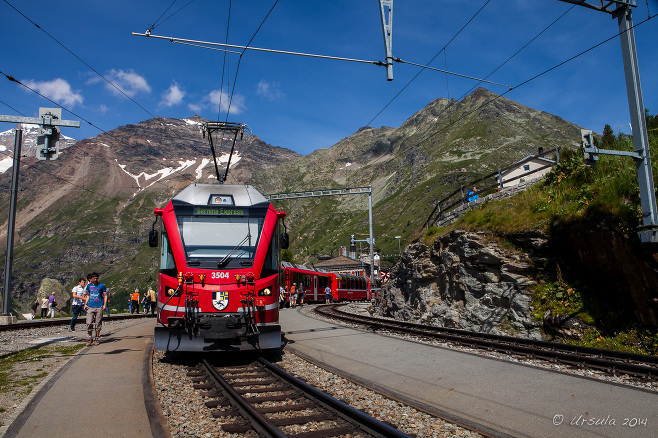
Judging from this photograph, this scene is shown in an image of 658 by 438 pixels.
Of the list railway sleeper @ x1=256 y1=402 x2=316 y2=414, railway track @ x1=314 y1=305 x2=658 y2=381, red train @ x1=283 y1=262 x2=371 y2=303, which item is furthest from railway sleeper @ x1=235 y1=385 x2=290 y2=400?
red train @ x1=283 y1=262 x2=371 y2=303

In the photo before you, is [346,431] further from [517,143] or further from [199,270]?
[517,143]

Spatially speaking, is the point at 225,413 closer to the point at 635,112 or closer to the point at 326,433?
the point at 326,433

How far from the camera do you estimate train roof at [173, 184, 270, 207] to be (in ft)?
31.9

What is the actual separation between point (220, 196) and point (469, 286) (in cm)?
886

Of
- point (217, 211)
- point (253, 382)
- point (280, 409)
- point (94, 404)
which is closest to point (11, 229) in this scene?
point (217, 211)

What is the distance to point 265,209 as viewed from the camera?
32.1 feet

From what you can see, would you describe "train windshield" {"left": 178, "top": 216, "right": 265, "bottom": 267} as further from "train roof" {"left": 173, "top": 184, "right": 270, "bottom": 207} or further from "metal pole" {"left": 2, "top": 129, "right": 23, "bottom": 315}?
"metal pole" {"left": 2, "top": 129, "right": 23, "bottom": 315}

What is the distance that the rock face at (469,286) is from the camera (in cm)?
1288

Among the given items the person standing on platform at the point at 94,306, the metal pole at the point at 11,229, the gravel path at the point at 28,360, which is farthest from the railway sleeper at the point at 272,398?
the metal pole at the point at 11,229

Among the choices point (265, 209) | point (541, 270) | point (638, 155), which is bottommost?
point (541, 270)

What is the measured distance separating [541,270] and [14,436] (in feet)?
39.5

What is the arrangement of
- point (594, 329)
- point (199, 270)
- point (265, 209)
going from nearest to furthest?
point (199, 270)
point (265, 209)
point (594, 329)

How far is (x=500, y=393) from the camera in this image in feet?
22.6

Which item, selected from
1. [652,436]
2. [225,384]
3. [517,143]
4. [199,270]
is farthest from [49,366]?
[517,143]
